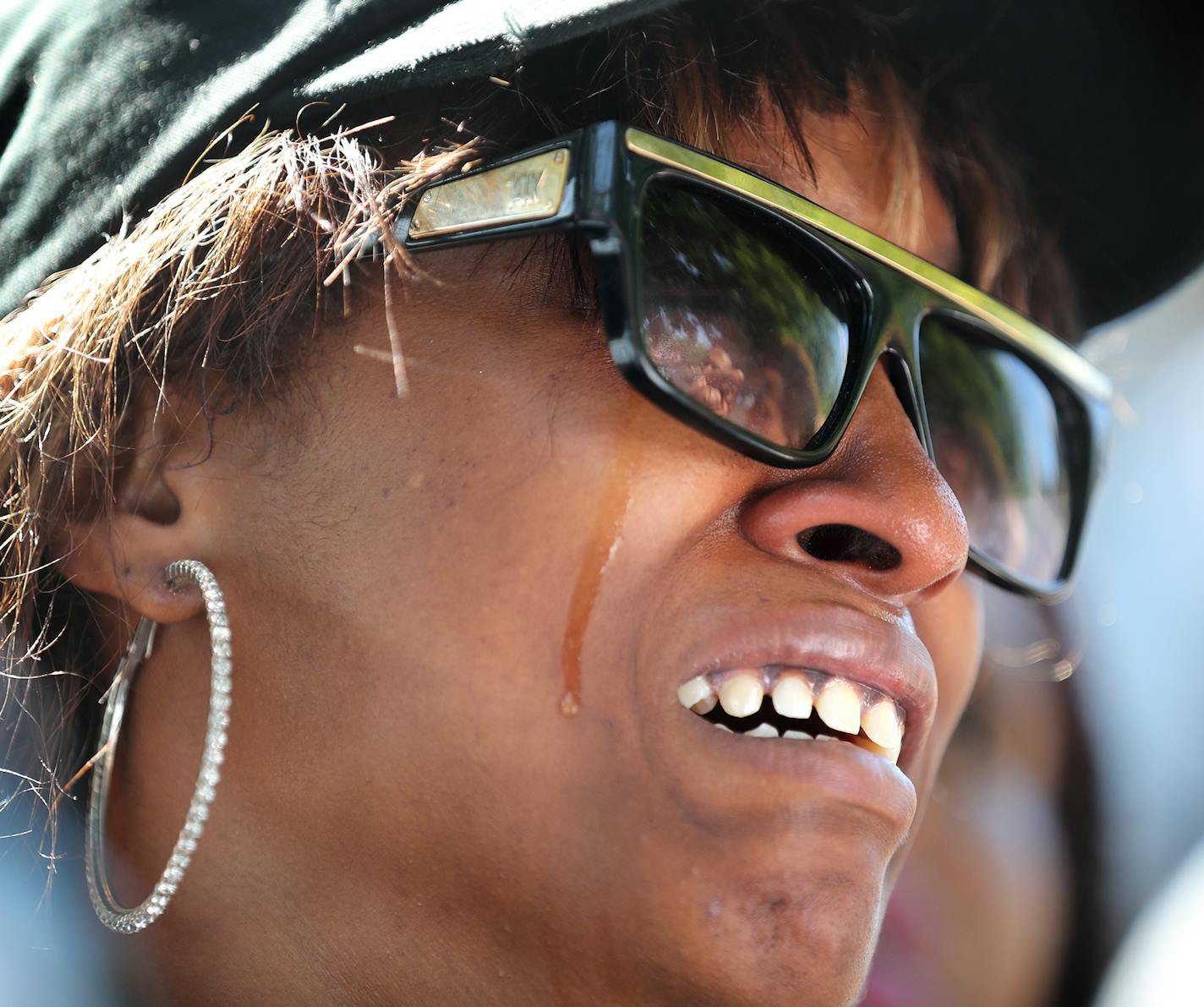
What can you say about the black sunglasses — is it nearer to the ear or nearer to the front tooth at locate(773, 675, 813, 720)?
the front tooth at locate(773, 675, 813, 720)

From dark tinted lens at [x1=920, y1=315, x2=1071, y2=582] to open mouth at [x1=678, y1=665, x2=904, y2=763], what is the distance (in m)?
0.40

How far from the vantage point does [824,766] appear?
1339 mm

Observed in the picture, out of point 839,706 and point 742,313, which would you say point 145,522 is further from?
point 839,706

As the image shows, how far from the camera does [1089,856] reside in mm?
3701

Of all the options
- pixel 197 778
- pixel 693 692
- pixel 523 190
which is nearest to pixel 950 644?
pixel 693 692

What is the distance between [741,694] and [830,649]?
0.38 feet

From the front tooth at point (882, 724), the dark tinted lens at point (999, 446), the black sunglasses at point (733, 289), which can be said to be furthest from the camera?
the dark tinted lens at point (999, 446)

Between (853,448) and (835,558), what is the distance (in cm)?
14

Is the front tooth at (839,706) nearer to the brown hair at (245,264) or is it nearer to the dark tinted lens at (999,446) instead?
the dark tinted lens at (999,446)

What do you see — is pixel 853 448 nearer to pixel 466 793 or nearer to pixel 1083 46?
pixel 466 793

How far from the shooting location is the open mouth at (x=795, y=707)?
135 centimetres

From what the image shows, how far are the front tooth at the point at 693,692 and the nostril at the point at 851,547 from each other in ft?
0.69

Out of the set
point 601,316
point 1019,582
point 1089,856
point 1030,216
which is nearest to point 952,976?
point 1089,856

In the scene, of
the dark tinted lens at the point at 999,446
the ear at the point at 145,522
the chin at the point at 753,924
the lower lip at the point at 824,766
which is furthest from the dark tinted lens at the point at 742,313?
the ear at the point at 145,522
